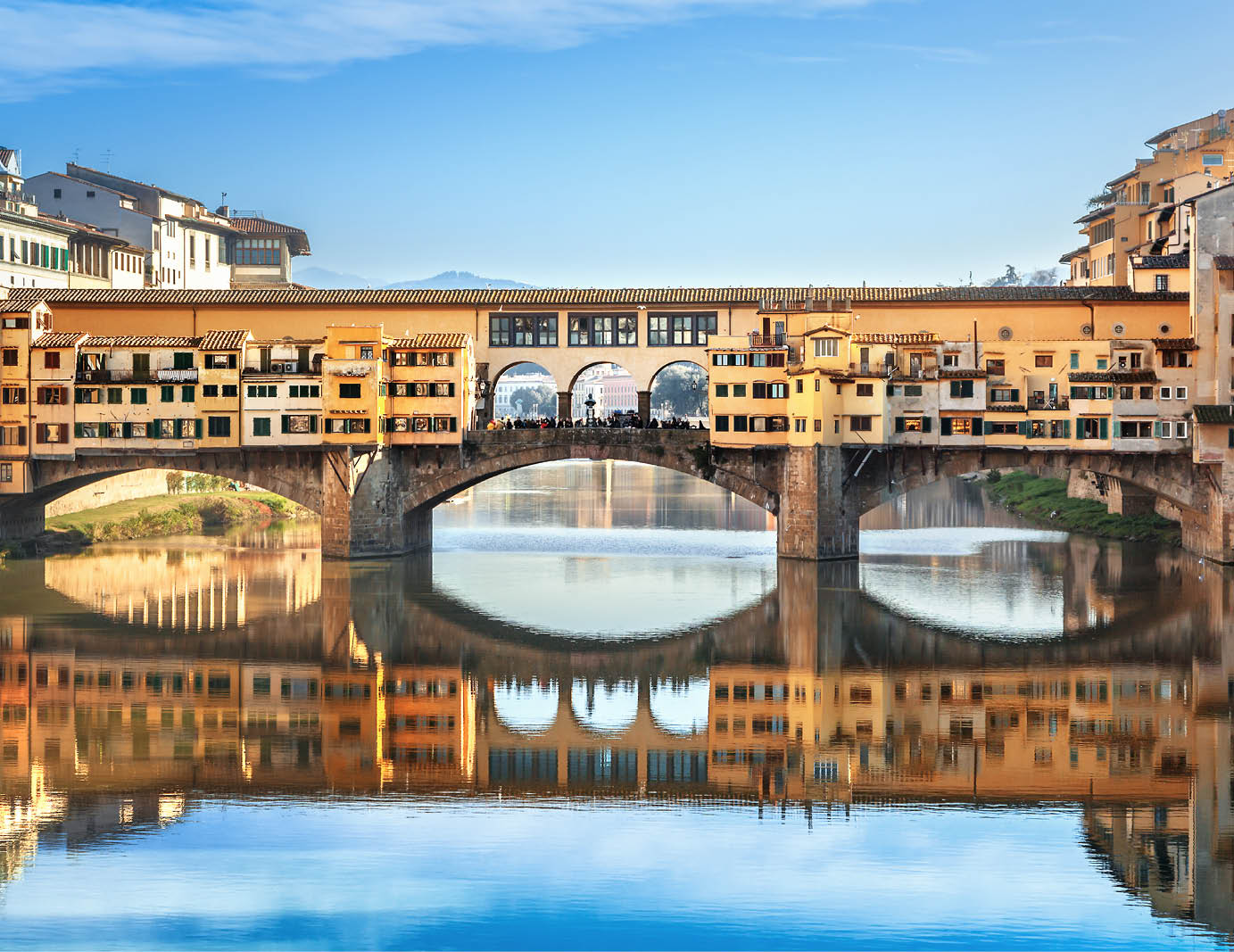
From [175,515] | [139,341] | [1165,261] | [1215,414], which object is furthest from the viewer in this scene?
[175,515]

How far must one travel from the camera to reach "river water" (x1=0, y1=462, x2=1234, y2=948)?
2175 centimetres

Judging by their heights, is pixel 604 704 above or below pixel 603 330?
below

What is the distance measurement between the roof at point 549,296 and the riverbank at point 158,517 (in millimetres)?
9063

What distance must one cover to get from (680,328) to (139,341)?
19.6 meters

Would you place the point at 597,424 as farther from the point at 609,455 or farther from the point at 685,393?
the point at 685,393

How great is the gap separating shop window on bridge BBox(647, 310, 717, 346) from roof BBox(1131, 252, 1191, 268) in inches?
640

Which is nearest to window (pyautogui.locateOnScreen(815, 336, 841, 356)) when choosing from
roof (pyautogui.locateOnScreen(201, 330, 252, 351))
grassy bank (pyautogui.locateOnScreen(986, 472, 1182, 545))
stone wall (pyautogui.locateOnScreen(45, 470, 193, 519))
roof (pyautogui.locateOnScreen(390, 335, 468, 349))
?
roof (pyautogui.locateOnScreen(390, 335, 468, 349))

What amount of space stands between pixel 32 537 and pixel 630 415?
23.1 m

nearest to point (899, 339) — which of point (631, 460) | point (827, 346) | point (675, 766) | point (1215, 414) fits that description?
point (827, 346)

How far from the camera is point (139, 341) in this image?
56.1 meters

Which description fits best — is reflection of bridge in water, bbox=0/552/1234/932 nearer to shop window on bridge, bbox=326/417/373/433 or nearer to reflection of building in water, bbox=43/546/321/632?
reflection of building in water, bbox=43/546/321/632

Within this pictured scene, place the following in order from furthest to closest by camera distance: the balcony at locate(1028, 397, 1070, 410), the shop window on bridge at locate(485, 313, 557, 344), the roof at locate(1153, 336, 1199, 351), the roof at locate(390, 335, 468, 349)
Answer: the shop window on bridge at locate(485, 313, 557, 344), the roof at locate(390, 335, 468, 349), the balcony at locate(1028, 397, 1070, 410), the roof at locate(1153, 336, 1199, 351)

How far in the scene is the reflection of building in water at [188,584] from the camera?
4541 centimetres

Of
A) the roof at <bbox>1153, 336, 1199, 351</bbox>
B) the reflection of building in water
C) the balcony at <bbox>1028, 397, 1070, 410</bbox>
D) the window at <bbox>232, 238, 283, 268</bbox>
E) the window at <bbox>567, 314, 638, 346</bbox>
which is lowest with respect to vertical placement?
the reflection of building in water
